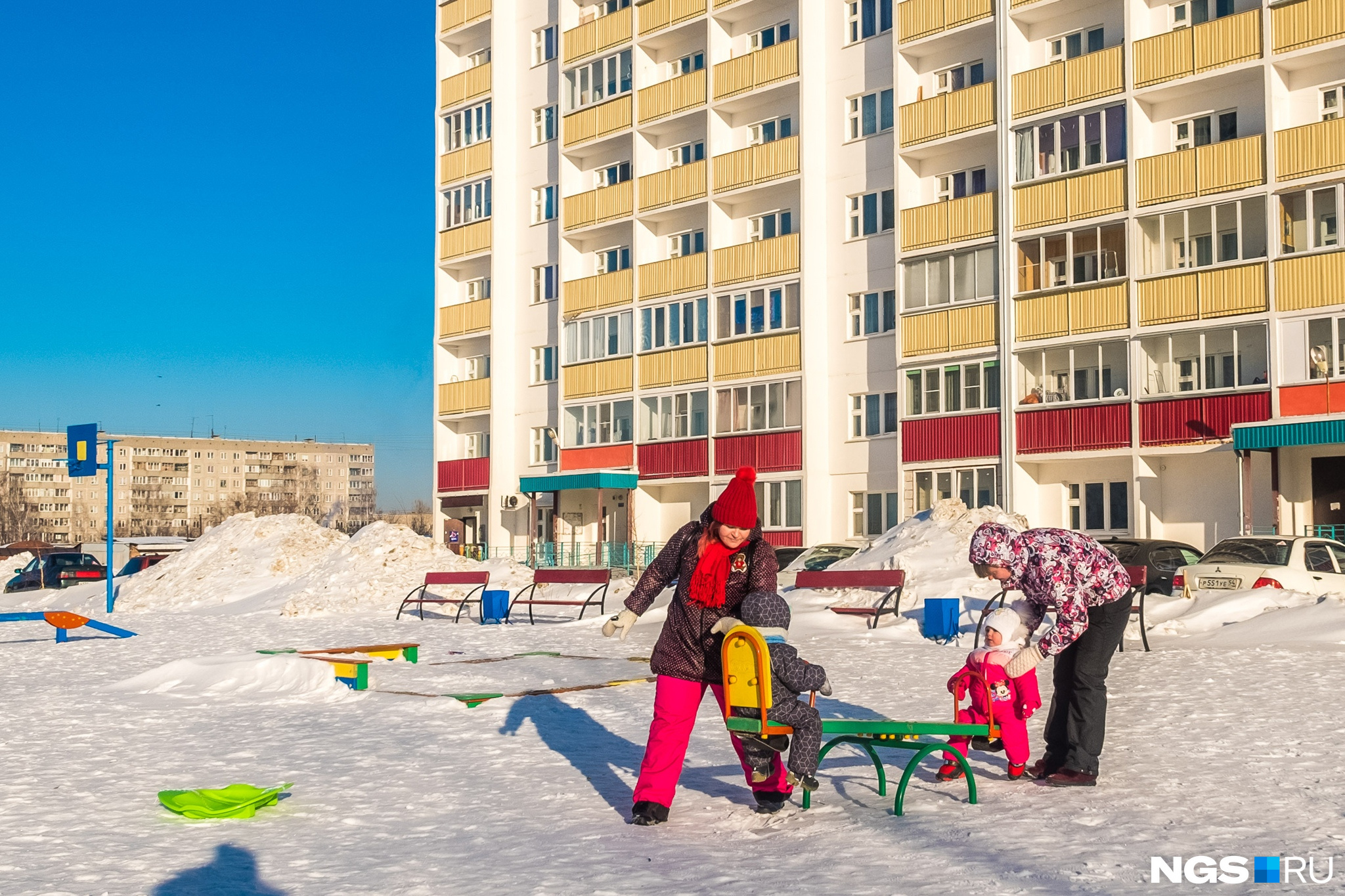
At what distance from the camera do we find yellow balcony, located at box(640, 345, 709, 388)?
133 ft

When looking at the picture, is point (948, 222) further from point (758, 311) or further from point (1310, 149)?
point (1310, 149)

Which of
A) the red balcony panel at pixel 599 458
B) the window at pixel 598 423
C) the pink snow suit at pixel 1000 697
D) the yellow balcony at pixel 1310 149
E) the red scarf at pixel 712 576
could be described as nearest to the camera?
the red scarf at pixel 712 576

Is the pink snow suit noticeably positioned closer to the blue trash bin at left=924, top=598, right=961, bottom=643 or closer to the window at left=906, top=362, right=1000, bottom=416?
the blue trash bin at left=924, top=598, right=961, bottom=643

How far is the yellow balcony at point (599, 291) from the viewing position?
43150 millimetres

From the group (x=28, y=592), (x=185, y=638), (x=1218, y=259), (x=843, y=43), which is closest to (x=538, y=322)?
(x=843, y=43)

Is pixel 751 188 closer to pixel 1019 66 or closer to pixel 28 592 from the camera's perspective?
pixel 1019 66

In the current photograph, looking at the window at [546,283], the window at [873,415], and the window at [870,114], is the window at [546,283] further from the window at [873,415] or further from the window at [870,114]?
the window at [873,415]

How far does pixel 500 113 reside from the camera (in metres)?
48.8

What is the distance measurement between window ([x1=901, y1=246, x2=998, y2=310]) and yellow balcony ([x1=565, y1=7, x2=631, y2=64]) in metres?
14.1

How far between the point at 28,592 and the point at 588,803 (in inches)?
1609

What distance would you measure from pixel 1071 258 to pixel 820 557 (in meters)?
Result: 10.2

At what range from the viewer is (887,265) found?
122 feet

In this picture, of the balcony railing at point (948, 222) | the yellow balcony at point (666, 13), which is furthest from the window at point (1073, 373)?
the yellow balcony at point (666, 13)

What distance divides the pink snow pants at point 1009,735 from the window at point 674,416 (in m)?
32.5
